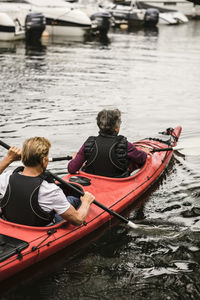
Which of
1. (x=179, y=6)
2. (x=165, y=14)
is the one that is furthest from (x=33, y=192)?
(x=179, y=6)

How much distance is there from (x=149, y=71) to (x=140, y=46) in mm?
7044

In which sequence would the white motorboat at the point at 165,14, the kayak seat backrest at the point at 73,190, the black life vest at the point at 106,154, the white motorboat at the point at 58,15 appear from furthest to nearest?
the white motorboat at the point at 165,14
the white motorboat at the point at 58,15
the black life vest at the point at 106,154
the kayak seat backrest at the point at 73,190

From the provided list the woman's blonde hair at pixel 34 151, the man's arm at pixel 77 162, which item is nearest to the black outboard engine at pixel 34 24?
the man's arm at pixel 77 162

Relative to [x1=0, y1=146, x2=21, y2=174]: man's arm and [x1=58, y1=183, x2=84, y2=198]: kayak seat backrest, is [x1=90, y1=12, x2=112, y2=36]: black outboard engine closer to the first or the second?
[x1=58, y1=183, x2=84, y2=198]: kayak seat backrest

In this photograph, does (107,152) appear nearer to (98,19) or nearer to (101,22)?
(98,19)

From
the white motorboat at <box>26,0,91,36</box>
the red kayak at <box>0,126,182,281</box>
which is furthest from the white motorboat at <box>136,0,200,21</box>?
the red kayak at <box>0,126,182,281</box>

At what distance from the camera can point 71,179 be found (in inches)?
204

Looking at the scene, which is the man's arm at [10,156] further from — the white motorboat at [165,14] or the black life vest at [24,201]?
the white motorboat at [165,14]

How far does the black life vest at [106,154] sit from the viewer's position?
16.7ft

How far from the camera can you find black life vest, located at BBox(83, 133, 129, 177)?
5.10 m

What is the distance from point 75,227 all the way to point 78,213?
1.09ft

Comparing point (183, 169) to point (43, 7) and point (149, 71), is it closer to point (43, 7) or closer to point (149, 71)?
point (149, 71)

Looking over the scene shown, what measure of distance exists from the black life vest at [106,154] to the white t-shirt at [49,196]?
1.32 meters

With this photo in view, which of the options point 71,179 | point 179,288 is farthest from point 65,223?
point 179,288
